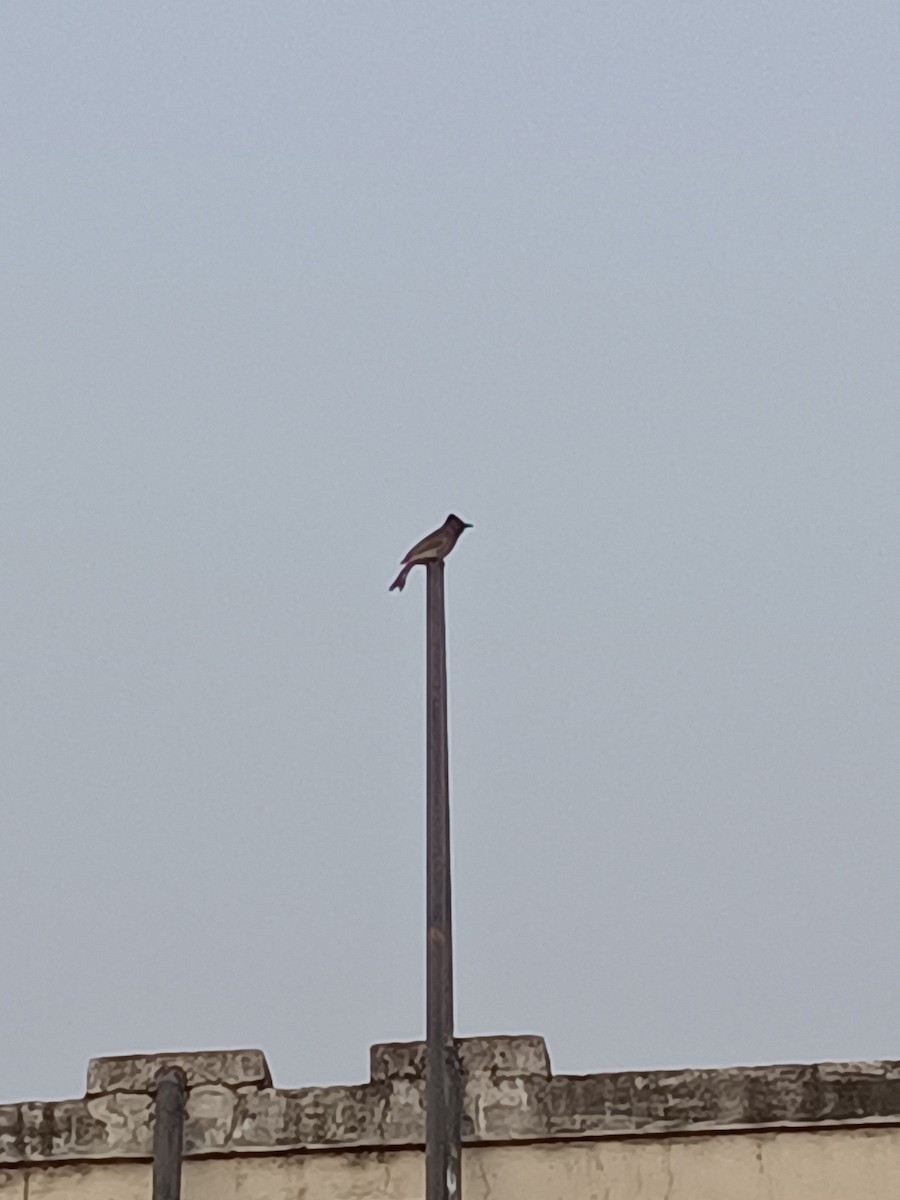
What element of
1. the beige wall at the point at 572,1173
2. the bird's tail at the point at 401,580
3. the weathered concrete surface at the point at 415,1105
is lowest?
the beige wall at the point at 572,1173

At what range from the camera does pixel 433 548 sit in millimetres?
11055

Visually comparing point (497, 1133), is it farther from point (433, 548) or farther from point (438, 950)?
point (433, 548)

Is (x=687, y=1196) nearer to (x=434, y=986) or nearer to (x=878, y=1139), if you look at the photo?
(x=878, y=1139)

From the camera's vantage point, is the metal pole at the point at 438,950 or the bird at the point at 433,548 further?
the bird at the point at 433,548

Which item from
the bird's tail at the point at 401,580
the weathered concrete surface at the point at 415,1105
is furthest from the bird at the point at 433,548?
the weathered concrete surface at the point at 415,1105

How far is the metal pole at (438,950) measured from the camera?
9.72 meters

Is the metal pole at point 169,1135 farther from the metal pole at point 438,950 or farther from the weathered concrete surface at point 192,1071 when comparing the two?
the metal pole at point 438,950

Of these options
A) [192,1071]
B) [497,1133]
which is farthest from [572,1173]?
[192,1071]

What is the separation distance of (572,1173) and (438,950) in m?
1.25

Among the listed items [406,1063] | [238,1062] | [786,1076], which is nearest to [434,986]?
[406,1063]

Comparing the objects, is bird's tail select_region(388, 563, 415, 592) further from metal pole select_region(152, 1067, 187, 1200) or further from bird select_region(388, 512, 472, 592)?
metal pole select_region(152, 1067, 187, 1200)

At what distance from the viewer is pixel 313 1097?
32.7 ft

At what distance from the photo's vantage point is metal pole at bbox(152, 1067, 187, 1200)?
9.82 meters

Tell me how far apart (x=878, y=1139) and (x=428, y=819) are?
2718 millimetres
